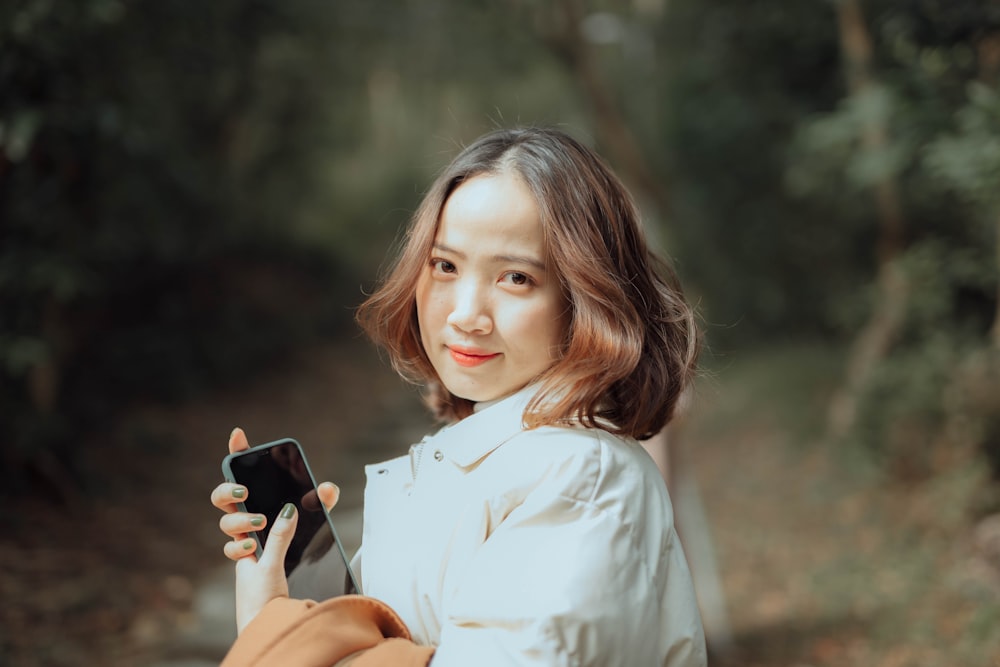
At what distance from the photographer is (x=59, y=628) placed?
3936mm

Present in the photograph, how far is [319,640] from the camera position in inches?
46.8

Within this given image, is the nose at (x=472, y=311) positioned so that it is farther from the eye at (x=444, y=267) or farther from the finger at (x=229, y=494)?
the finger at (x=229, y=494)

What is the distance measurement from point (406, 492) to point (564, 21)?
5.08 meters

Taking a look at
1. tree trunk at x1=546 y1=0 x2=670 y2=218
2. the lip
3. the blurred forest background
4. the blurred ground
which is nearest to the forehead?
the lip

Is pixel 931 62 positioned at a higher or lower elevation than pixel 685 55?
lower

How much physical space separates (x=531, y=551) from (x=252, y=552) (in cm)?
50

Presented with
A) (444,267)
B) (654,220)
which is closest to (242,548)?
(444,267)

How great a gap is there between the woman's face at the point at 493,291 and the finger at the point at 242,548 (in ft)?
1.37

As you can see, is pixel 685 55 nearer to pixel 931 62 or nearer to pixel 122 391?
pixel 931 62

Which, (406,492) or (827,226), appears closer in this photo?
(406,492)

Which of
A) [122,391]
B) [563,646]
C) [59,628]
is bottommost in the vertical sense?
[59,628]

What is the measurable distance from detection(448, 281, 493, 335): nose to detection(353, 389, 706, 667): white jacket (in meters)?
0.14

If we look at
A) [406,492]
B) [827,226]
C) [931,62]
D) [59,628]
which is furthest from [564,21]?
[406,492]

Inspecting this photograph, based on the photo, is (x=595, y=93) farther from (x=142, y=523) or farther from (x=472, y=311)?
(x=472, y=311)
